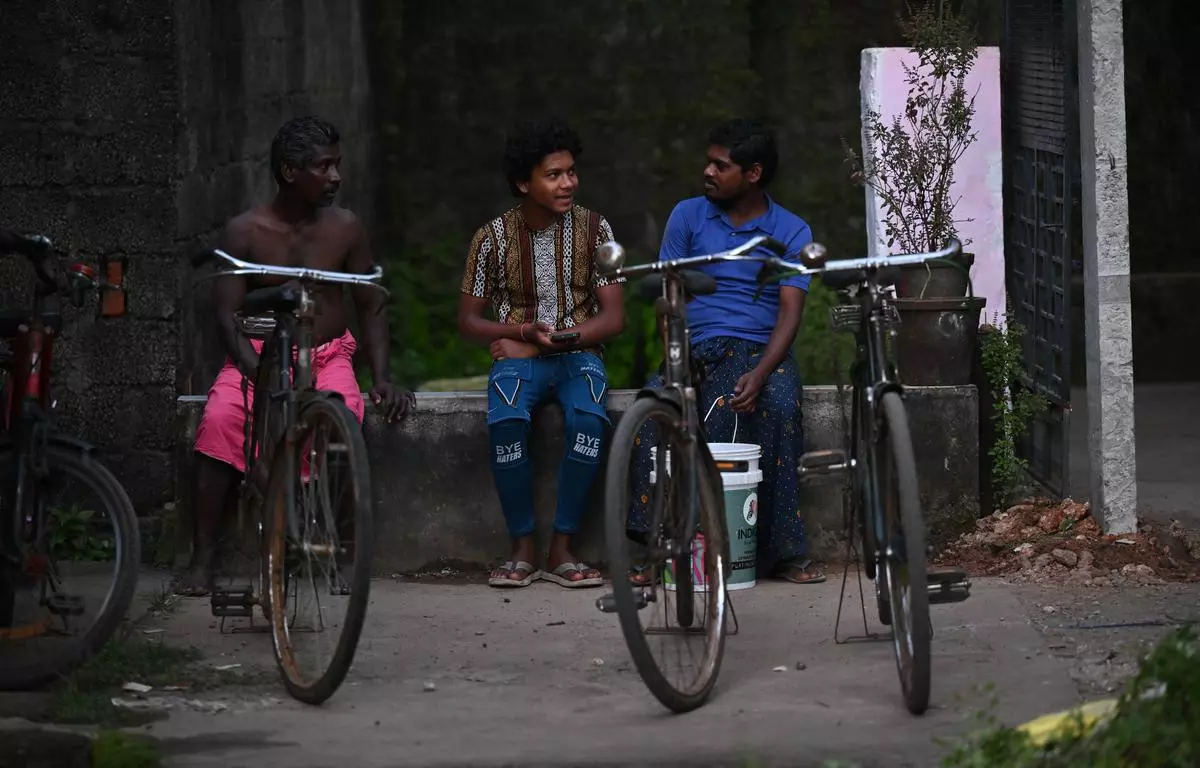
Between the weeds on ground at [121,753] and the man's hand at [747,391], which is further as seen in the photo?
the man's hand at [747,391]

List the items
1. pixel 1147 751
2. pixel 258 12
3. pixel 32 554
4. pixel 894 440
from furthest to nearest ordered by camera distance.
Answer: pixel 258 12 < pixel 32 554 < pixel 894 440 < pixel 1147 751

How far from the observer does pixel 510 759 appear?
15.7 feet

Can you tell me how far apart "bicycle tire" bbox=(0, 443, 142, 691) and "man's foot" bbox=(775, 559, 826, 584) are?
2.51m

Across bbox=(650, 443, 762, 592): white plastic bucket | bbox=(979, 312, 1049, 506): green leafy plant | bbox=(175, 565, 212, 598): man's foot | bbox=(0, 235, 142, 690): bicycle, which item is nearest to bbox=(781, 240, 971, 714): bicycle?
bbox=(650, 443, 762, 592): white plastic bucket

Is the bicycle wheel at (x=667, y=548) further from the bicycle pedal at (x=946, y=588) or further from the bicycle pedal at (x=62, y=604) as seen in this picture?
the bicycle pedal at (x=62, y=604)

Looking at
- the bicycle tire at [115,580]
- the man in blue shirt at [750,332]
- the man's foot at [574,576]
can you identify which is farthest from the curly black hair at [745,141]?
the bicycle tire at [115,580]

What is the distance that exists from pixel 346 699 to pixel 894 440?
5.59 ft

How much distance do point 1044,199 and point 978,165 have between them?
933mm

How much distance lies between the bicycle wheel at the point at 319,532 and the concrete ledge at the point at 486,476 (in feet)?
4.55

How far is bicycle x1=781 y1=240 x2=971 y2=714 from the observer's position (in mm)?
5031

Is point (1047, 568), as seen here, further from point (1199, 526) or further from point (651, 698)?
point (651, 698)

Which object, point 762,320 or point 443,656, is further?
point 762,320

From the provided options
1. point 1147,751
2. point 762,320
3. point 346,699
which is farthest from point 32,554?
point 1147,751

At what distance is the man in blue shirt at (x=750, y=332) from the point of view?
6.80 metres
